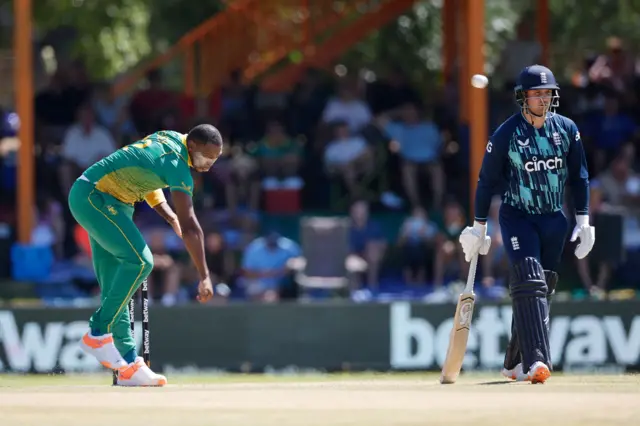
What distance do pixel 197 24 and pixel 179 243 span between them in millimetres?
9202

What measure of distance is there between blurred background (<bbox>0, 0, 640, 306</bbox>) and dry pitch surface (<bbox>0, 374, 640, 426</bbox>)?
6.85 meters

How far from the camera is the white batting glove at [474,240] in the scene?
10281 mm

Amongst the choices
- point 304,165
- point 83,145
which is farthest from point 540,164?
point 83,145

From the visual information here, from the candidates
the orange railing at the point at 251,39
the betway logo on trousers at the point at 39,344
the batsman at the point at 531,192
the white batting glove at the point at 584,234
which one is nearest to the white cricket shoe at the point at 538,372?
the batsman at the point at 531,192

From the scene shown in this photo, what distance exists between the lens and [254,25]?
76.9ft

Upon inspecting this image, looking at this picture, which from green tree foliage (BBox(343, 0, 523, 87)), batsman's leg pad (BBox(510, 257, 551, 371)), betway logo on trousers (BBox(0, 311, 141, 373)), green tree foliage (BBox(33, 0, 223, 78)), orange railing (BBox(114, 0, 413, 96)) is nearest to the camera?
batsman's leg pad (BBox(510, 257, 551, 371))

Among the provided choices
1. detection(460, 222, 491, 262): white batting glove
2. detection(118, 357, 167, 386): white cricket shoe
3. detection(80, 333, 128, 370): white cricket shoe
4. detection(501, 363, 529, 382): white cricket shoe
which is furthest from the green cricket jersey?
detection(501, 363, 529, 382): white cricket shoe

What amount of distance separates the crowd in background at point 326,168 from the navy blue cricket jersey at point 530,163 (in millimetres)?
7361

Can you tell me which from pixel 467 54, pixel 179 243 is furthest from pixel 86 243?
pixel 467 54

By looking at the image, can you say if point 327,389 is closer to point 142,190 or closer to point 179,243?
point 142,190

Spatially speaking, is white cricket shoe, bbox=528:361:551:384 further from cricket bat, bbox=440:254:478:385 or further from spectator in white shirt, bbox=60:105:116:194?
spectator in white shirt, bbox=60:105:116:194

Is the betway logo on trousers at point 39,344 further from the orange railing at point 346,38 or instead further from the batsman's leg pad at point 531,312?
the orange railing at point 346,38

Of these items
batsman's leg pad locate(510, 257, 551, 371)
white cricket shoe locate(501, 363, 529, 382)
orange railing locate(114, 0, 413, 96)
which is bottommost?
white cricket shoe locate(501, 363, 529, 382)

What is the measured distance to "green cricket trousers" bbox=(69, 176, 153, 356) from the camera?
9.90m
